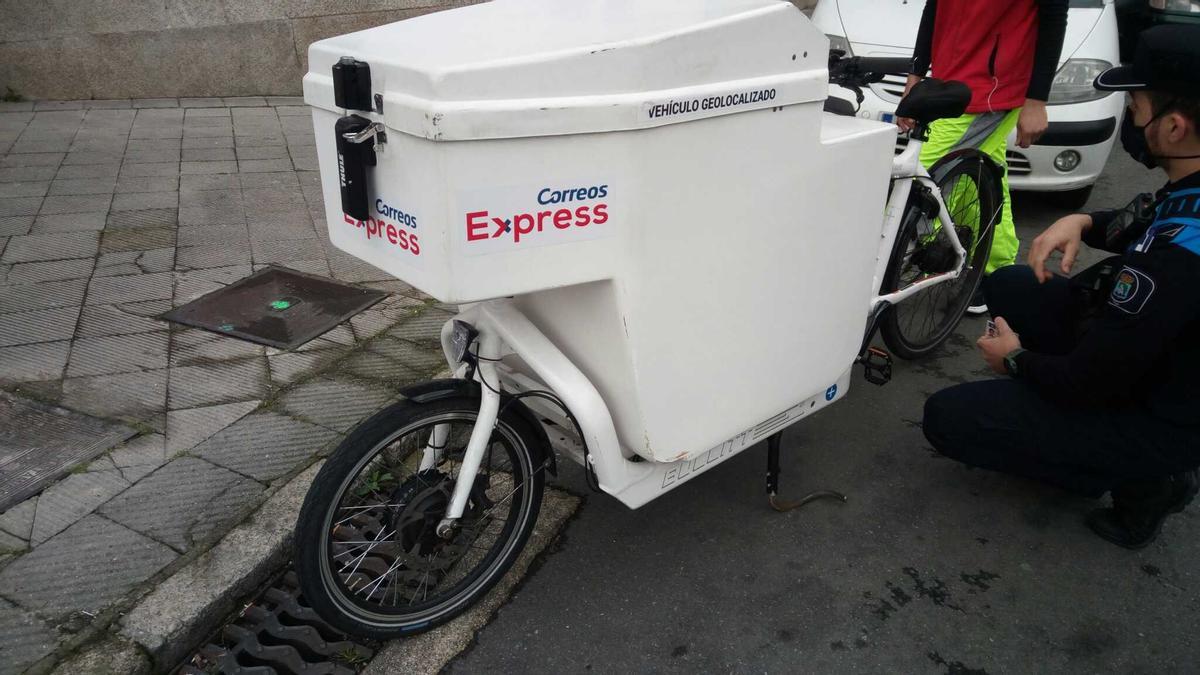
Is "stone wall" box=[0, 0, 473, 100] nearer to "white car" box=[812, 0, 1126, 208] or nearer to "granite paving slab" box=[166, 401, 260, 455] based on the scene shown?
"white car" box=[812, 0, 1126, 208]

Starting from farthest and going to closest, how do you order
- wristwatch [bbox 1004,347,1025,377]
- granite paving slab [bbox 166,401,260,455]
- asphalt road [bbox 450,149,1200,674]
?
granite paving slab [bbox 166,401,260,455] < wristwatch [bbox 1004,347,1025,377] < asphalt road [bbox 450,149,1200,674]

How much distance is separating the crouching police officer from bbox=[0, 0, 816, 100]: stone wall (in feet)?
21.8

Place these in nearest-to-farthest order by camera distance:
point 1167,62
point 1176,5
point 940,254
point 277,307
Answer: point 1167,62 → point 940,254 → point 277,307 → point 1176,5

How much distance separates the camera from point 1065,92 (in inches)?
198

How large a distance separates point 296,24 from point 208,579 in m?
6.47

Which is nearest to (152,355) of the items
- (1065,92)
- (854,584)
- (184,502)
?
(184,502)

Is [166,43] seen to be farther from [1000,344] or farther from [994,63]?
[1000,344]

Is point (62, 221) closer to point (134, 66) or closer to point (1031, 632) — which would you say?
point (134, 66)

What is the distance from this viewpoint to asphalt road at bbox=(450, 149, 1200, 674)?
2.27m

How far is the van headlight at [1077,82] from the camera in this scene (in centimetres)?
499

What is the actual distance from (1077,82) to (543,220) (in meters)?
4.61

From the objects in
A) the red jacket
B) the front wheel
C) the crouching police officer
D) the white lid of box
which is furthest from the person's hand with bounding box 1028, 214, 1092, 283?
the front wheel

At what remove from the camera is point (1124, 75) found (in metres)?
2.40

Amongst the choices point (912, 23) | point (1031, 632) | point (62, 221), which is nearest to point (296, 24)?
point (62, 221)
